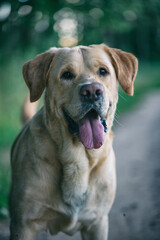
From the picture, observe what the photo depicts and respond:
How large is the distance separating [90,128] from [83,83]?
1.29 feet

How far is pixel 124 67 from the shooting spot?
2799 mm

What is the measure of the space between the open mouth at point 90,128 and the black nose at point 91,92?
0.59ft

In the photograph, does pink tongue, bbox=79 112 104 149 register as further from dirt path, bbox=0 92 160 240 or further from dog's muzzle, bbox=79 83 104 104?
dirt path, bbox=0 92 160 240

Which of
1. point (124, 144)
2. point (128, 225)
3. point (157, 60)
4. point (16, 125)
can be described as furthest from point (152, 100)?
point (157, 60)

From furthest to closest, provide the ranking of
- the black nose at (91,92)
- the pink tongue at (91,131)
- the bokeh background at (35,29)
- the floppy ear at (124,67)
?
the bokeh background at (35,29) → the floppy ear at (124,67) → the pink tongue at (91,131) → the black nose at (91,92)

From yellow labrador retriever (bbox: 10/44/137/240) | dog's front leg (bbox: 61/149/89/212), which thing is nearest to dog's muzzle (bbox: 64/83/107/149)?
yellow labrador retriever (bbox: 10/44/137/240)

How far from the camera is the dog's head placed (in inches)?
92.8

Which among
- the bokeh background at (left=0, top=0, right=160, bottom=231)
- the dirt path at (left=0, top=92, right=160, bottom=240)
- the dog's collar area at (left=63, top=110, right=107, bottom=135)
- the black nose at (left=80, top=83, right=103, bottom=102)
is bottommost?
the dirt path at (left=0, top=92, right=160, bottom=240)

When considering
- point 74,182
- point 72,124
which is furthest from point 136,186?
point 72,124

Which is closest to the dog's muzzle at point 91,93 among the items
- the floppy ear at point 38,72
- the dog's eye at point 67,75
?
the dog's eye at point 67,75

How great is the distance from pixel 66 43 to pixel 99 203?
512 centimetres

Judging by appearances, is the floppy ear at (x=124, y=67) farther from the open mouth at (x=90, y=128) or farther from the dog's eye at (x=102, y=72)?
the open mouth at (x=90, y=128)

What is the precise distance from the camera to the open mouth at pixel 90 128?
245 centimetres

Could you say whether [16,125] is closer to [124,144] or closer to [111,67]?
[124,144]
